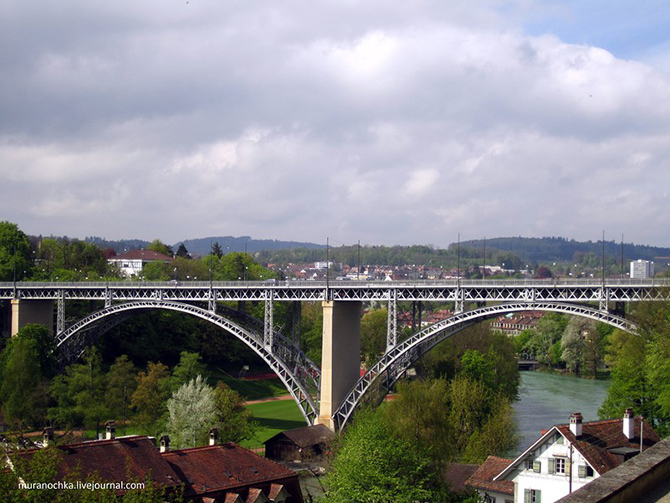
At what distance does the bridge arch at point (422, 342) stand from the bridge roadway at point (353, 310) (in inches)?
2.5

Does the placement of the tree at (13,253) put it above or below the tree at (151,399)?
above

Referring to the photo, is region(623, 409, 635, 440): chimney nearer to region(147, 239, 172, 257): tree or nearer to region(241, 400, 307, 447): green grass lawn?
region(241, 400, 307, 447): green grass lawn

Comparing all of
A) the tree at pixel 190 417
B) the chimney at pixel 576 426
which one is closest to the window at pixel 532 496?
the chimney at pixel 576 426

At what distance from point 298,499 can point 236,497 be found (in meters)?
3.87

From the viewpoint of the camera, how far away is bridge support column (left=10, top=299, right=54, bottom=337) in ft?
250

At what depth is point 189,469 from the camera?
3061cm

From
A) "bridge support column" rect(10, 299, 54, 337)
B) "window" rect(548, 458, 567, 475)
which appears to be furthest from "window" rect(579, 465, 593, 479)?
"bridge support column" rect(10, 299, 54, 337)

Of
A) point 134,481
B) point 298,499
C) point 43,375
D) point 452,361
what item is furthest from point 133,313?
point 134,481

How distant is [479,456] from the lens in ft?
150

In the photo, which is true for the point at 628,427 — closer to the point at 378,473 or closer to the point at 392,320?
the point at 378,473

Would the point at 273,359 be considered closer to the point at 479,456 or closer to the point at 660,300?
the point at 479,456

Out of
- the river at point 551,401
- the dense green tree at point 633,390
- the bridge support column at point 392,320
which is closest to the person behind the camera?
the dense green tree at point 633,390

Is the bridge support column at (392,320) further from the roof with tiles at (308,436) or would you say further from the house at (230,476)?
the house at (230,476)

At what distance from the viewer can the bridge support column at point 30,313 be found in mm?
76062
